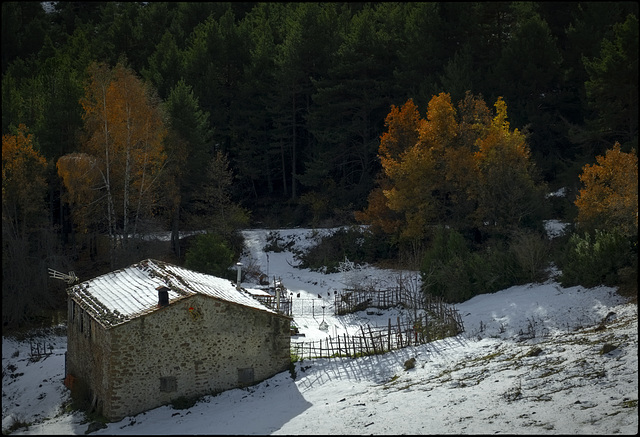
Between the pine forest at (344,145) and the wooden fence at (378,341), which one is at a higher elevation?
the pine forest at (344,145)

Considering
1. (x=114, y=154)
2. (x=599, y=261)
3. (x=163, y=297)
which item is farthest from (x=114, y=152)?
(x=599, y=261)

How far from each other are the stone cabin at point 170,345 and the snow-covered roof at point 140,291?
5 centimetres

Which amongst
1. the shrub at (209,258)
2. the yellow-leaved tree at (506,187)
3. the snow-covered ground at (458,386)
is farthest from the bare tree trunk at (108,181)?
the yellow-leaved tree at (506,187)

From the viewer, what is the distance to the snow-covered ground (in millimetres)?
20703

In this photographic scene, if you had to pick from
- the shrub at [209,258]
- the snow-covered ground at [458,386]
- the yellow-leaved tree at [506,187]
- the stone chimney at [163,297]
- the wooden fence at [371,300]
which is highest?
the yellow-leaved tree at [506,187]

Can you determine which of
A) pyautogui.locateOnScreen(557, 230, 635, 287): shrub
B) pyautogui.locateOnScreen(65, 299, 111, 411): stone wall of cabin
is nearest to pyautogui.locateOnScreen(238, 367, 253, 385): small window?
pyautogui.locateOnScreen(65, 299, 111, 411): stone wall of cabin

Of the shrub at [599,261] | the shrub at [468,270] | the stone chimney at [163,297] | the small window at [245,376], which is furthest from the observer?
the shrub at [468,270]

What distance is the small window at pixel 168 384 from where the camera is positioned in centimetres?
2622

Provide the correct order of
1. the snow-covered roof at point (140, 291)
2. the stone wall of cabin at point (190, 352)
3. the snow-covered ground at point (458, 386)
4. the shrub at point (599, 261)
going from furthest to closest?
the shrub at point (599, 261) → the snow-covered roof at point (140, 291) → the stone wall of cabin at point (190, 352) → the snow-covered ground at point (458, 386)

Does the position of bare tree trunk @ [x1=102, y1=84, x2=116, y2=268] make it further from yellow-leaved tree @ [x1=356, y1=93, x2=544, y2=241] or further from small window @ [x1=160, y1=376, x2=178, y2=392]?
small window @ [x1=160, y1=376, x2=178, y2=392]

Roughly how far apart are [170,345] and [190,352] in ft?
2.41

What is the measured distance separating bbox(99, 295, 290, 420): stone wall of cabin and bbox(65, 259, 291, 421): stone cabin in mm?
33

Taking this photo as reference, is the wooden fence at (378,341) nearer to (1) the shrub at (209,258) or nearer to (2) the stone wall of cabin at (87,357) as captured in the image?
(2) the stone wall of cabin at (87,357)

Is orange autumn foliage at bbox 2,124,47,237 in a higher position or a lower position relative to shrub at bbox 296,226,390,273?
higher
